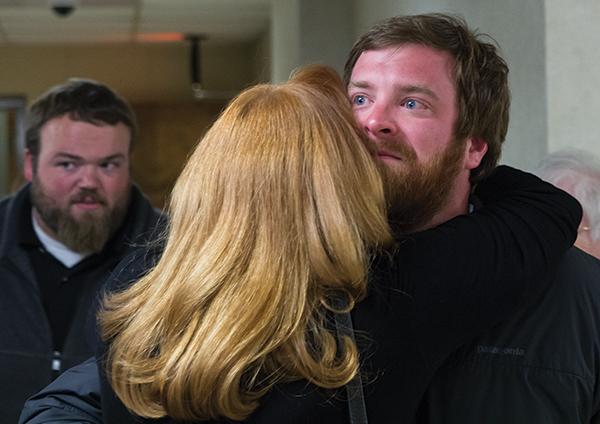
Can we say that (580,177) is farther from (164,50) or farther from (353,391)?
(164,50)

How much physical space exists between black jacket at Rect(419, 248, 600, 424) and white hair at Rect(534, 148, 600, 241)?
478 mm

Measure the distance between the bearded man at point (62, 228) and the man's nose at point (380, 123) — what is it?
3.56 feet

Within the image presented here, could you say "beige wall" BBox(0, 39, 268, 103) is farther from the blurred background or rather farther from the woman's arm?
the woman's arm

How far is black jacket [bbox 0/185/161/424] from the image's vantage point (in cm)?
266

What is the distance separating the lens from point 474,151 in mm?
1839

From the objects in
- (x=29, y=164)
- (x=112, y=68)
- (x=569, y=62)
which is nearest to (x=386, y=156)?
(x=569, y=62)

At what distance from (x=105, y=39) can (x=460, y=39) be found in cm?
698

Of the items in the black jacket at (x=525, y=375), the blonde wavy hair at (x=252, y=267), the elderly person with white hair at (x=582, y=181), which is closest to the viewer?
the blonde wavy hair at (x=252, y=267)

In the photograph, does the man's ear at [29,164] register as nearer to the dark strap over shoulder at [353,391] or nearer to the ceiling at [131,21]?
the dark strap over shoulder at [353,391]

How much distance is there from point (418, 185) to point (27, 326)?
4.34 feet

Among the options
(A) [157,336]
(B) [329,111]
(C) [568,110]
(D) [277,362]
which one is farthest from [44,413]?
(C) [568,110]

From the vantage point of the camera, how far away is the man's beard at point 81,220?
109 inches

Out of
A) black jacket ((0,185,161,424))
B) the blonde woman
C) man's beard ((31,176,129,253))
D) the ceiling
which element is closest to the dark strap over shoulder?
the blonde woman

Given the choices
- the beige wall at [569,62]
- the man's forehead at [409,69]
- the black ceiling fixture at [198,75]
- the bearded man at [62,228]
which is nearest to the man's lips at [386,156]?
the man's forehead at [409,69]
